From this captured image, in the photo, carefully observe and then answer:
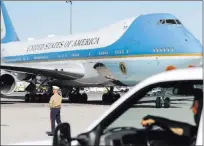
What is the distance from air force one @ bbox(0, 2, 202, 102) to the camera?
21188 mm

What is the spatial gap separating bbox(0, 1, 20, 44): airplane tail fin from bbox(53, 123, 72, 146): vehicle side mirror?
3279 cm

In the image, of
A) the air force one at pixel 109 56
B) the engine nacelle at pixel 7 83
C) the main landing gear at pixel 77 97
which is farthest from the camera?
the main landing gear at pixel 77 97

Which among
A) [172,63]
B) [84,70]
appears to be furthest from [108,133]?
[84,70]

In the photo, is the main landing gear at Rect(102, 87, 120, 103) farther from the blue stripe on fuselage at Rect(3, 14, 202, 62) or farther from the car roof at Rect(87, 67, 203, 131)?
the car roof at Rect(87, 67, 203, 131)

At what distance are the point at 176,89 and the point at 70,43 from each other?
2416 cm

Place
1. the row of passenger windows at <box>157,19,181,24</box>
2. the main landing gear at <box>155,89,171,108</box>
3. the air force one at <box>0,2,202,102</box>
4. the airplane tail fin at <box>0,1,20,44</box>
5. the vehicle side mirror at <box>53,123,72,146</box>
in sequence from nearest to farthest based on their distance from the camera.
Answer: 1. the vehicle side mirror at <box>53,123,72,146</box>
2. the main landing gear at <box>155,89,171,108</box>
3. the air force one at <box>0,2,202,102</box>
4. the row of passenger windows at <box>157,19,181,24</box>
5. the airplane tail fin at <box>0,1,20,44</box>

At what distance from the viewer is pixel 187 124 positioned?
2.55m

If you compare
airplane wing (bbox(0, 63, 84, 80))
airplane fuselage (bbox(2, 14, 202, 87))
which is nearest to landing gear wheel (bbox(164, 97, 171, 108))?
airplane fuselage (bbox(2, 14, 202, 87))

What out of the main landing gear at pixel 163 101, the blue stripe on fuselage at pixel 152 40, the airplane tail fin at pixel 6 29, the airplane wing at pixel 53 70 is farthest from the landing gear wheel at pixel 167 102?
the airplane tail fin at pixel 6 29

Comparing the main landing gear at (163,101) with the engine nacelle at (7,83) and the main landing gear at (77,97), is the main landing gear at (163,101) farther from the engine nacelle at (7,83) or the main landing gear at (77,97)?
the main landing gear at (77,97)

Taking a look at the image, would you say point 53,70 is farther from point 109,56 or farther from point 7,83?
point 109,56

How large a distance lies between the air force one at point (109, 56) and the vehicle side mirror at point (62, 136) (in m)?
15.8

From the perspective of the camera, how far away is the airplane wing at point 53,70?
82.9 feet

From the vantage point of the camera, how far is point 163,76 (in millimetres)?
2523
